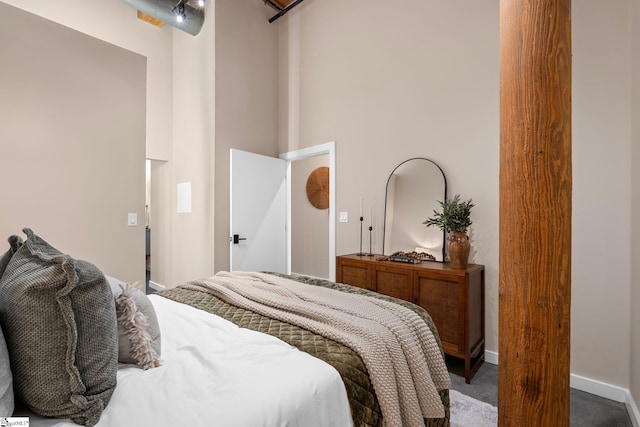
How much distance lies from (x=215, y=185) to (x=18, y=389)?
9.95 ft

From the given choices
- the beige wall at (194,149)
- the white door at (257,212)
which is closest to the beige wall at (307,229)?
the white door at (257,212)

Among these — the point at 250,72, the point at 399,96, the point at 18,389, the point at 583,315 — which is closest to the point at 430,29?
the point at 399,96

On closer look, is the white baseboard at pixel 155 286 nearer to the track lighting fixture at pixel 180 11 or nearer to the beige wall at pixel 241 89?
the beige wall at pixel 241 89

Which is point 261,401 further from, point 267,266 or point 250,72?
point 250,72

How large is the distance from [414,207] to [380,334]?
6.39 feet

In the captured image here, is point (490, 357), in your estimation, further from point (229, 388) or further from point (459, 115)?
point (229, 388)

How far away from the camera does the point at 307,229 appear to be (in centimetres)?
507

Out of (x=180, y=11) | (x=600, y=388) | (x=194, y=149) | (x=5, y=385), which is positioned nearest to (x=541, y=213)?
(x=5, y=385)

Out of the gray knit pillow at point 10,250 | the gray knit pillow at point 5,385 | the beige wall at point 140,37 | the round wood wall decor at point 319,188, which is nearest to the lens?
the gray knit pillow at point 5,385

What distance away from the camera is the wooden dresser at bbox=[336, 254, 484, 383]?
221 cm

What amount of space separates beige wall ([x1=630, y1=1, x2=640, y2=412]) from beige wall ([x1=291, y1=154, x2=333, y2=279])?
3415 mm

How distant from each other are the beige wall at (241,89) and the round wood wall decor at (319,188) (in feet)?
2.85

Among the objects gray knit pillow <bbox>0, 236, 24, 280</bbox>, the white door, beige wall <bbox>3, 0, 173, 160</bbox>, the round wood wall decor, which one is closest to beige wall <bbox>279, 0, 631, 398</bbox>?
the white door

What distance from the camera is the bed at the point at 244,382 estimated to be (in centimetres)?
79
